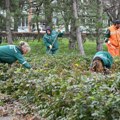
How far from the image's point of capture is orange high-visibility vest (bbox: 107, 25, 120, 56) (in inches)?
695

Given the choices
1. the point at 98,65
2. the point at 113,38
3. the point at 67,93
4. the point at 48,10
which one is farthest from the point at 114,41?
the point at 67,93

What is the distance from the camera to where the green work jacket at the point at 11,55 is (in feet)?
37.7

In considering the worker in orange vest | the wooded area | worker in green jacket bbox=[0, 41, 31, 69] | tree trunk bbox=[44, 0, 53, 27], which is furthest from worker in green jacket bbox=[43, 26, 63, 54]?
worker in green jacket bbox=[0, 41, 31, 69]

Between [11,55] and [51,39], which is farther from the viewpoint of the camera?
[51,39]

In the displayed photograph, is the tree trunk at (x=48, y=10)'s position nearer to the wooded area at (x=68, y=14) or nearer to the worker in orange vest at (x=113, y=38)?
the wooded area at (x=68, y=14)

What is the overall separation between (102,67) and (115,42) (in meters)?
6.78

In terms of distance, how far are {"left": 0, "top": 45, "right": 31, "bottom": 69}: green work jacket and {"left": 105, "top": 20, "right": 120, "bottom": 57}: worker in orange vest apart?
6.51 meters

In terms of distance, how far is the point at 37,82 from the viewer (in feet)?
27.3

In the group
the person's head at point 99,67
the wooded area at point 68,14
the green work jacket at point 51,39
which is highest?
the wooded area at point 68,14

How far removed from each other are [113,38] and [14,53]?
7.07 meters

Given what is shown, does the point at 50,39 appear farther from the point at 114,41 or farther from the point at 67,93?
the point at 67,93

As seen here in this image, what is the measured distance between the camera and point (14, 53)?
11672 millimetres

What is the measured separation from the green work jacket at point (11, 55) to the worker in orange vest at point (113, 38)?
256 inches

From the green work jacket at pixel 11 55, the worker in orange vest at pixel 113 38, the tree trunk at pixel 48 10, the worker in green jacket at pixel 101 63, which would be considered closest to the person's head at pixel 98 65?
the worker in green jacket at pixel 101 63
